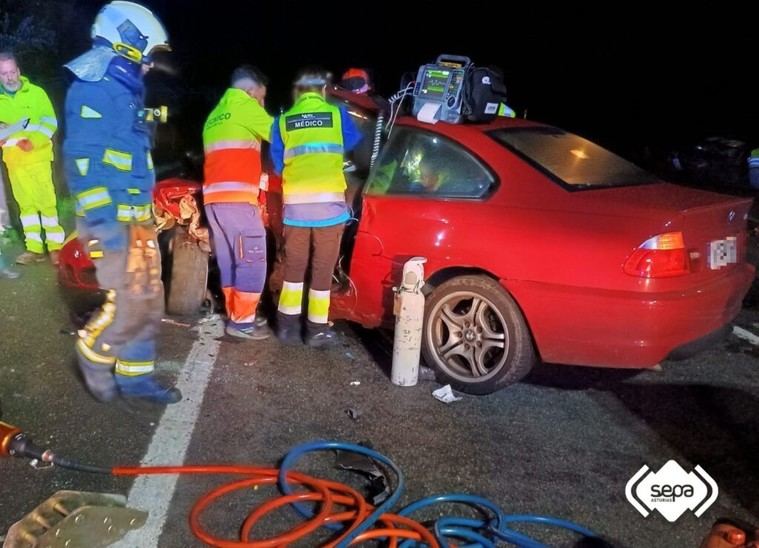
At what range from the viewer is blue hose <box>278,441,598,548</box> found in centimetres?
330

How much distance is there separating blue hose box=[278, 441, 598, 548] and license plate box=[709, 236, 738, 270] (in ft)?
5.78

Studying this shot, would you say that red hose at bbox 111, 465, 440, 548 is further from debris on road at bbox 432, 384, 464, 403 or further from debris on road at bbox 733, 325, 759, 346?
debris on road at bbox 733, 325, 759, 346

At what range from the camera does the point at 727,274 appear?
15.0ft

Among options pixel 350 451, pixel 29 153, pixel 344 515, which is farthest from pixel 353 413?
pixel 29 153

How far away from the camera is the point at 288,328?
18.1 feet

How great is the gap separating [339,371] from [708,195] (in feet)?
8.04

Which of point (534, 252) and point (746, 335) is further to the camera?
point (746, 335)

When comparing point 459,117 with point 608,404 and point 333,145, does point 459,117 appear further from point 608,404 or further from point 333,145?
point 608,404

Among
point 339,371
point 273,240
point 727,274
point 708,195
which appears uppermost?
point 708,195

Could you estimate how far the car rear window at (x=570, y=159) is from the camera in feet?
15.8

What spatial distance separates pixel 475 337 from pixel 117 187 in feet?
7.09

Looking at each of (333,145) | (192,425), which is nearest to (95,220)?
(192,425)

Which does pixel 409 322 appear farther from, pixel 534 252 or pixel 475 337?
pixel 534 252

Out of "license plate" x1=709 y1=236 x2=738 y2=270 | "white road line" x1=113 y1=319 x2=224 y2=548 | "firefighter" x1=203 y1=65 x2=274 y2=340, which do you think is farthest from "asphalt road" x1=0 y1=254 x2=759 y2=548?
"license plate" x1=709 y1=236 x2=738 y2=270
